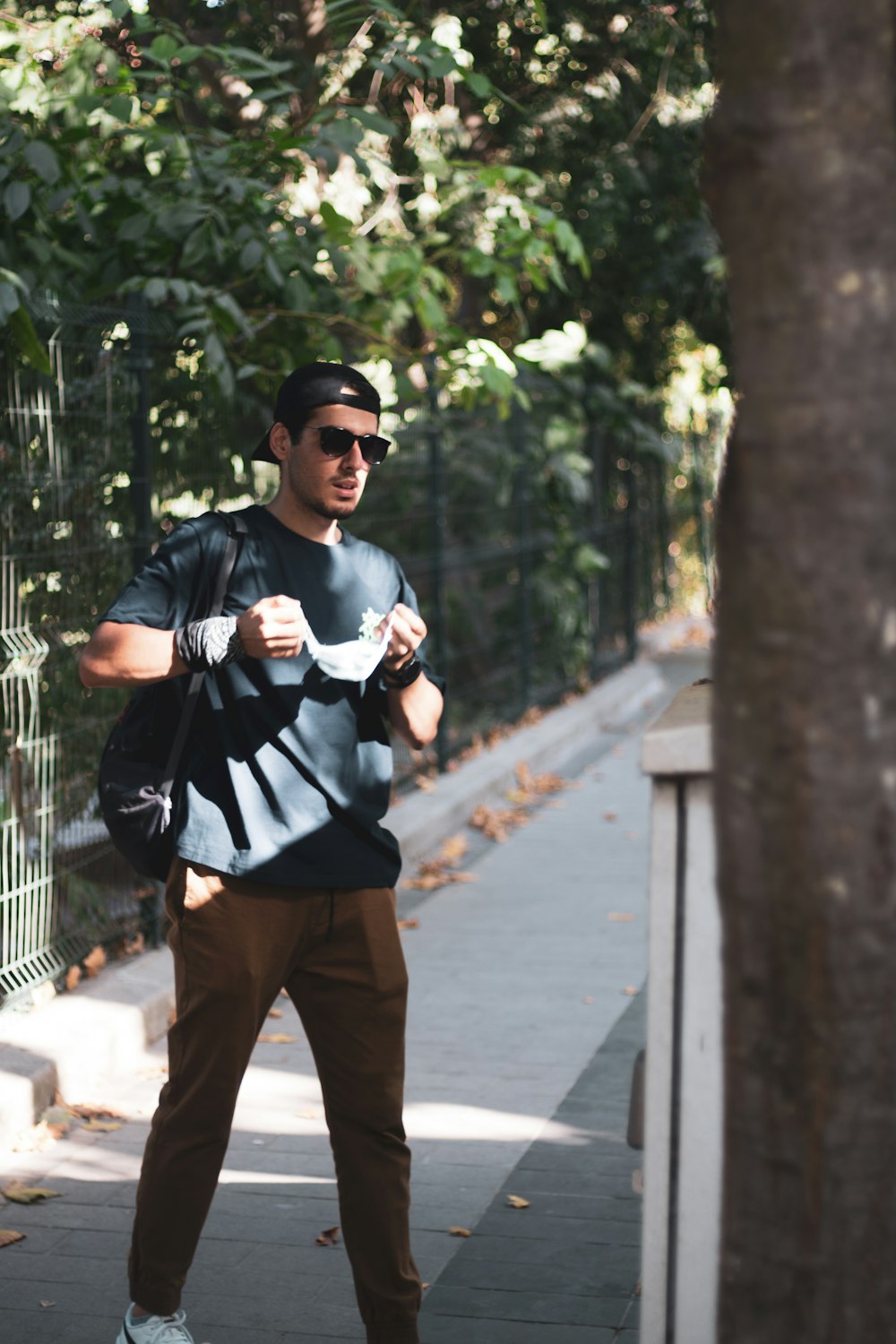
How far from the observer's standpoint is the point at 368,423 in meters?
3.74

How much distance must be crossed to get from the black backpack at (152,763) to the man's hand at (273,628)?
0.84ft

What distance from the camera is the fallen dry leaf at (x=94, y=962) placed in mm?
6465

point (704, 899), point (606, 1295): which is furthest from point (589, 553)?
point (704, 899)

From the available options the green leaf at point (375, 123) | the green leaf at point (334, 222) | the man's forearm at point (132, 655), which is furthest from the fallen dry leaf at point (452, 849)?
the man's forearm at point (132, 655)

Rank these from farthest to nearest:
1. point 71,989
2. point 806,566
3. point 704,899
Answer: point 71,989
point 704,899
point 806,566

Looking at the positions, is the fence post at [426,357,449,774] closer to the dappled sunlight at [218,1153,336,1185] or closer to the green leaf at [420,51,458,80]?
the green leaf at [420,51,458,80]

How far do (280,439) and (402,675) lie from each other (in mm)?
574

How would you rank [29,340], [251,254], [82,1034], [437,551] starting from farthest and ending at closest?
1. [437,551]
2. [251,254]
3. [82,1034]
4. [29,340]

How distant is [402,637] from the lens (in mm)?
3678

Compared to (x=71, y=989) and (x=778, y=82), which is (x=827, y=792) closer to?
(x=778, y=82)

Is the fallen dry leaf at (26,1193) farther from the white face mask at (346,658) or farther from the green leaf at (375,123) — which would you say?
the green leaf at (375,123)

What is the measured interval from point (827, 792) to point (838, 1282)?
2.01 feet

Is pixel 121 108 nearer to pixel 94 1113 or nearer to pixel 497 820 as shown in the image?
pixel 94 1113

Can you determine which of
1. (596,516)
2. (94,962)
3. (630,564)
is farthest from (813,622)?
(630,564)
